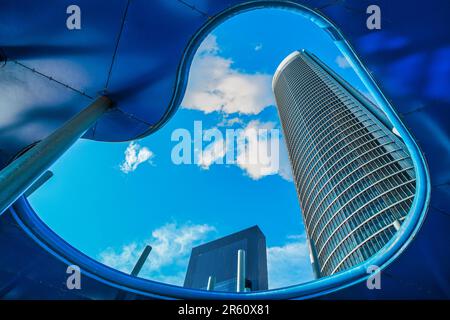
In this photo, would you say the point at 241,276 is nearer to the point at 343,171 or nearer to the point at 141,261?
the point at 141,261

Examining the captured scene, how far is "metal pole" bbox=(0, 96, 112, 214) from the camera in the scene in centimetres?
415

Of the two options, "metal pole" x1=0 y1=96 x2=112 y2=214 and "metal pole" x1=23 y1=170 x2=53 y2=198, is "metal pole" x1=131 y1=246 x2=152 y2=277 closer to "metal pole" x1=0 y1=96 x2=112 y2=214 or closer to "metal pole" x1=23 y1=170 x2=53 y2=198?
"metal pole" x1=23 y1=170 x2=53 y2=198

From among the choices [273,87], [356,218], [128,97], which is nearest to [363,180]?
[356,218]

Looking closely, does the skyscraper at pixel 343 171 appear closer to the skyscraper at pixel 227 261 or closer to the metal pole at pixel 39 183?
the skyscraper at pixel 227 261

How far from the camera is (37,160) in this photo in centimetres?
481

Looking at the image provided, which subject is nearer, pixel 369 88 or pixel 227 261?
pixel 369 88

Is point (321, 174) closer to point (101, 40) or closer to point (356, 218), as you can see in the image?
point (356, 218)

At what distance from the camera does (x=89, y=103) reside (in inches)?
297

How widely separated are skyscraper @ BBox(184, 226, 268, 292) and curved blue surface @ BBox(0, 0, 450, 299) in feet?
204

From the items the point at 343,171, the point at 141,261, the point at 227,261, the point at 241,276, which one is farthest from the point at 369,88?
the point at 227,261

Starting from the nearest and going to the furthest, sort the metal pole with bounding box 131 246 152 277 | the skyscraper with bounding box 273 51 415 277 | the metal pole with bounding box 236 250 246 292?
the metal pole with bounding box 131 246 152 277 < the metal pole with bounding box 236 250 246 292 < the skyscraper with bounding box 273 51 415 277

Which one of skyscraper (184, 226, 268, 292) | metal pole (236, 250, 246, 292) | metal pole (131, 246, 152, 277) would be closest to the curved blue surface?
metal pole (131, 246, 152, 277)

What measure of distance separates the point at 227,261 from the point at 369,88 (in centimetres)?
8327

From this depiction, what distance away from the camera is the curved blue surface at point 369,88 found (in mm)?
5270
